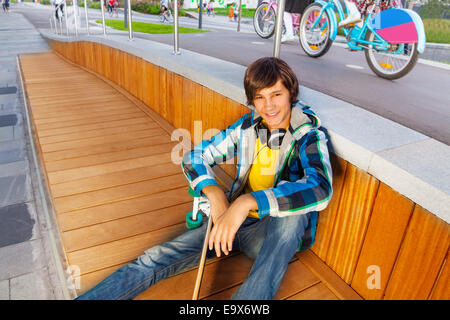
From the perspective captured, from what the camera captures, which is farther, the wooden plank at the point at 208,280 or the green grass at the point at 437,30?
the green grass at the point at 437,30

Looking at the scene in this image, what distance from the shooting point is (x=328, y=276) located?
5.86 feet

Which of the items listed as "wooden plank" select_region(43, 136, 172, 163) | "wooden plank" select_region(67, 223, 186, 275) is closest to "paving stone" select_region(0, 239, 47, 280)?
"wooden plank" select_region(67, 223, 186, 275)

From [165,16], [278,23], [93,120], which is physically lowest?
[93,120]

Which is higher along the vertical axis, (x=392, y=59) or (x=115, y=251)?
(x=392, y=59)

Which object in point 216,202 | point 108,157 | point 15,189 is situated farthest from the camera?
point 15,189

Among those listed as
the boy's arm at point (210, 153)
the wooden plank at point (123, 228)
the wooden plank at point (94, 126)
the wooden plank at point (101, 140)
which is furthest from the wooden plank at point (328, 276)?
the wooden plank at point (94, 126)

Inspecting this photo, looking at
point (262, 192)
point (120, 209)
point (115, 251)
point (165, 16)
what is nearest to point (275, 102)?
→ point (262, 192)

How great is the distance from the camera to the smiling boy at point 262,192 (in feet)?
4.76

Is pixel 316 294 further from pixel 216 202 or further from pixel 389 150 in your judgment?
pixel 389 150

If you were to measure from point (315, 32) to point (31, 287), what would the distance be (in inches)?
173

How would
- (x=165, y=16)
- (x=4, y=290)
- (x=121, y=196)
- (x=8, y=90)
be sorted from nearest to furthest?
(x=4, y=290)
(x=121, y=196)
(x=8, y=90)
(x=165, y=16)

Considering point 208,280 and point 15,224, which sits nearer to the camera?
point 208,280

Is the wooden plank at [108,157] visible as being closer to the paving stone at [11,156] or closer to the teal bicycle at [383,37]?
the paving stone at [11,156]

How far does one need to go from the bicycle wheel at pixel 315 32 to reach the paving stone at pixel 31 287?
398cm
